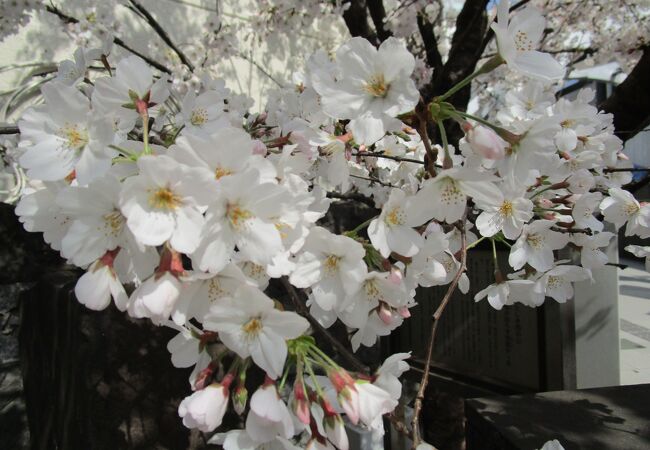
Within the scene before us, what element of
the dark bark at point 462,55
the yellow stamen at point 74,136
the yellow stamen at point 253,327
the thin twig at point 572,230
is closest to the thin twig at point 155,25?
the dark bark at point 462,55

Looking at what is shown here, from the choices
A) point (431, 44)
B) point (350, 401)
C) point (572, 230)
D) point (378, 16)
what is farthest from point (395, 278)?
point (431, 44)

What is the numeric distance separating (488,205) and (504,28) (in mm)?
284

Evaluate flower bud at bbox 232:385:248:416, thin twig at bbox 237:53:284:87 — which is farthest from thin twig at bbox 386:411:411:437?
thin twig at bbox 237:53:284:87

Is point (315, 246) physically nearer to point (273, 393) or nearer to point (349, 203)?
point (273, 393)

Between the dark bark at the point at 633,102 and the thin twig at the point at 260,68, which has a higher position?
the thin twig at the point at 260,68

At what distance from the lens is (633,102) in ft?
6.82

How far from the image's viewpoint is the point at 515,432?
1.50m

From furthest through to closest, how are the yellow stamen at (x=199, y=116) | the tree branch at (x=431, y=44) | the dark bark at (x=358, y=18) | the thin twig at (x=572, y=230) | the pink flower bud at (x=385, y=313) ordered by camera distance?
the tree branch at (x=431, y=44) < the dark bark at (x=358, y=18) < the thin twig at (x=572, y=230) < the yellow stamen at (x=199, y=116) < the pink flower bud at (x=385, y=313)

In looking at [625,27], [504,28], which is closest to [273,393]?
[504,28]

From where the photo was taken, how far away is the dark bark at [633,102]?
79.4 inches

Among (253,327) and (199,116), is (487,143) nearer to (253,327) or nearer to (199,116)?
(253,327)

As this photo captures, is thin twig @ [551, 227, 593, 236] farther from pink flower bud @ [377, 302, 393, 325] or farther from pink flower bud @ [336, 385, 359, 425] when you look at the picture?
pink flower bud @ [336, 385, 359, 425]

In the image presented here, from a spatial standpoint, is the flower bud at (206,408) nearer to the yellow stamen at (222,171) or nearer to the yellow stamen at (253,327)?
the yellow stamen at (253,327)

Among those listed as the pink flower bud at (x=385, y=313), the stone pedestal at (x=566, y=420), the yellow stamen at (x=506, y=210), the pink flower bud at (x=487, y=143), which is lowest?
the stone pedestal at (x=566, y=420)
